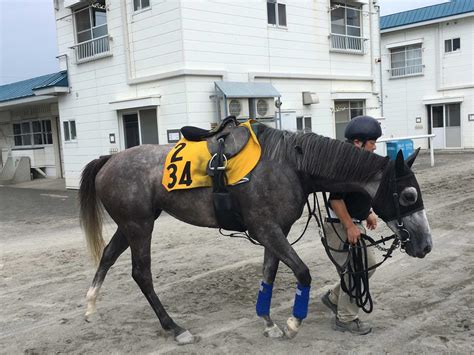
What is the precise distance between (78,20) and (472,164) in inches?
550

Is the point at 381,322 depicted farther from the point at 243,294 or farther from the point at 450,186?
the point at 450,186

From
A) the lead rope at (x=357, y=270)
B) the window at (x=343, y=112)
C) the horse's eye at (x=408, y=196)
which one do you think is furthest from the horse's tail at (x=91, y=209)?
the window at (x=343, y=112)

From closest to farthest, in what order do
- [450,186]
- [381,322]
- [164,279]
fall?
[381,322]
[164,279]
[450,186]

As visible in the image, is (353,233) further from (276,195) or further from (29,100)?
(29,100)

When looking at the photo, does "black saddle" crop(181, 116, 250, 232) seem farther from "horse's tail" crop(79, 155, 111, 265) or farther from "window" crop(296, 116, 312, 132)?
"window" crop(296, 116, 312, 132)

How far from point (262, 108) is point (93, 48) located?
552 cm

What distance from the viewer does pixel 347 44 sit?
54.9 ft

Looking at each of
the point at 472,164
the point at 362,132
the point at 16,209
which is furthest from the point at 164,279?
the point at 472,164

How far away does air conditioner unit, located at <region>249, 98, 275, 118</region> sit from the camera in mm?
13156

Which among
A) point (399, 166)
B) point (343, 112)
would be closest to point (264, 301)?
point (399, 166)

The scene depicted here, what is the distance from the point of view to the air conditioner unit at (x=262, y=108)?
13156 mm

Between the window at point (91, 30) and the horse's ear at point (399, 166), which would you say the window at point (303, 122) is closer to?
the window at point (91, 30)

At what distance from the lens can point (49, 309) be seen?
183 inches

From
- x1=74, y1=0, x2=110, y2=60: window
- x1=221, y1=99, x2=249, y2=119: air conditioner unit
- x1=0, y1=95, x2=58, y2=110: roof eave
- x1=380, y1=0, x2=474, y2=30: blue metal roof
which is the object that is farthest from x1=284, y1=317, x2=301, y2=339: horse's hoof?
x1=380, y1=0, x2=474, y2=30: blue metal roof
